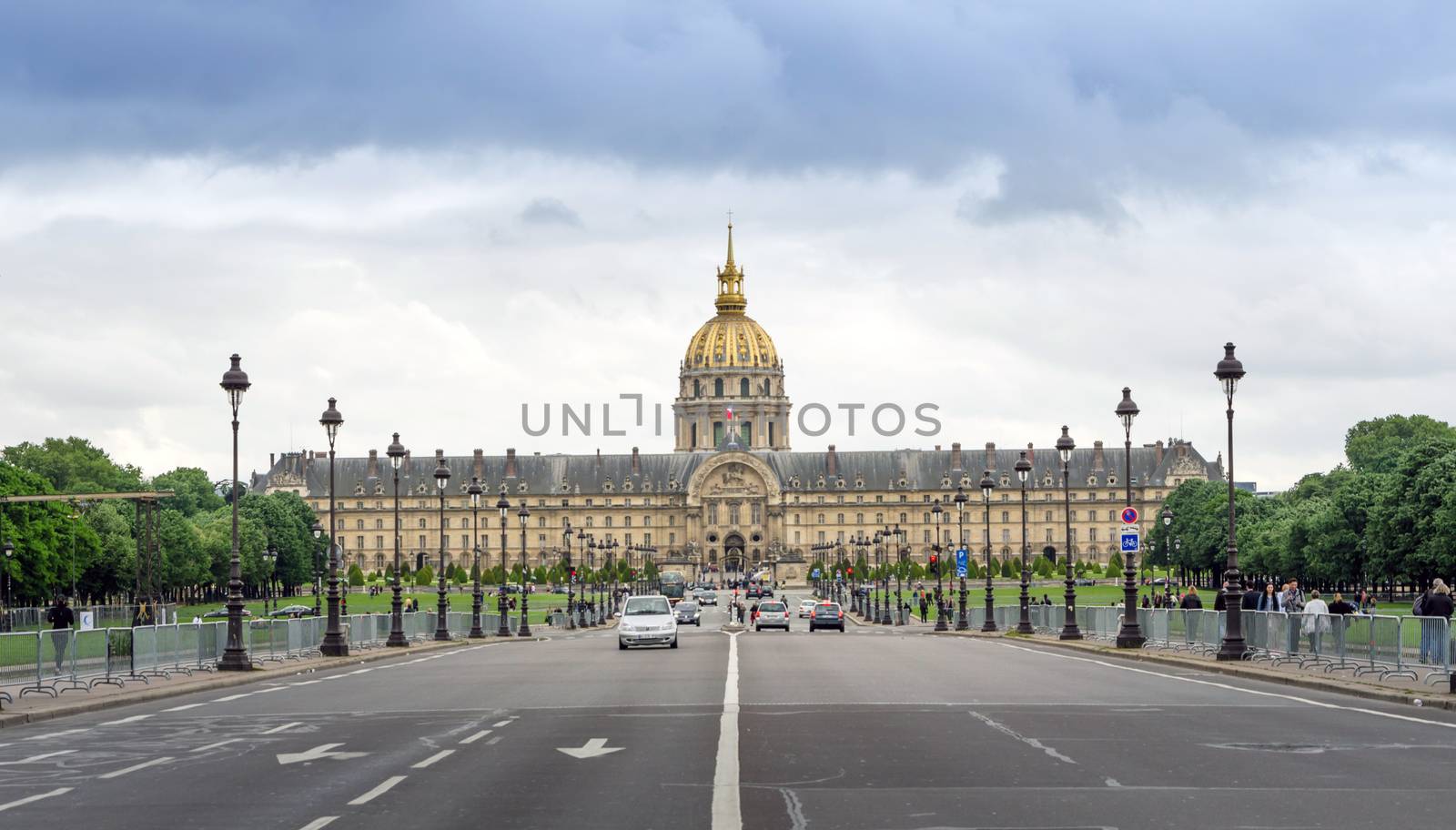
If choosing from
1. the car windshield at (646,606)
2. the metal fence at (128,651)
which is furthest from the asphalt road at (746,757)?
the car windshield at (646,606)

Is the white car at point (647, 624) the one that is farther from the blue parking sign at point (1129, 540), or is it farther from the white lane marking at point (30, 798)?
the white lane marking at point (30, 798)

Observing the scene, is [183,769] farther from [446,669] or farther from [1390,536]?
[1390,536]

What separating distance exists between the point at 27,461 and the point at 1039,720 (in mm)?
144014

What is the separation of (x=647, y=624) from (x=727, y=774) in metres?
37.5

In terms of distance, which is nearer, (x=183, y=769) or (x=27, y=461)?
(x=183, y=769)

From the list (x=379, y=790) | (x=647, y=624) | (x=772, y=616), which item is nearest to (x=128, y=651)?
(x=647, y=624)

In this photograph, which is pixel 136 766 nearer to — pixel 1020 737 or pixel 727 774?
pixel 727 774

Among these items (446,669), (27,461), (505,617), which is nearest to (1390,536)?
(505,617)

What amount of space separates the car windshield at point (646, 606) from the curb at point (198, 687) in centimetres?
632

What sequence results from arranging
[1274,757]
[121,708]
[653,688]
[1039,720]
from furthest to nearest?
[653,688] → [121,708] → [1039,720] → [1274,757]

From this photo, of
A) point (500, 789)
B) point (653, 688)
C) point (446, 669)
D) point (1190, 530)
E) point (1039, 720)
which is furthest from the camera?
point (1190, 530)

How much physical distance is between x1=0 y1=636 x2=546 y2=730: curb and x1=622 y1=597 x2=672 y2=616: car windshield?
6.32 metres

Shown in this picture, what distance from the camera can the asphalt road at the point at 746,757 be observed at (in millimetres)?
14875

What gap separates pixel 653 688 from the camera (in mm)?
32188
